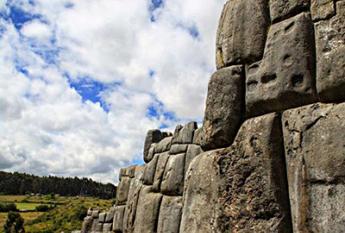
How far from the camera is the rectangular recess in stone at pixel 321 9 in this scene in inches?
121

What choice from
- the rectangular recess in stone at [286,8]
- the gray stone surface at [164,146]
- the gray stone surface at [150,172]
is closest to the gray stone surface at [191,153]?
the gray stone surface at [164,146]

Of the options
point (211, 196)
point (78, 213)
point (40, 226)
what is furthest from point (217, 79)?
point (40, 226)

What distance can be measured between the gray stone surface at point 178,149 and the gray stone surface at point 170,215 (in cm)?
87

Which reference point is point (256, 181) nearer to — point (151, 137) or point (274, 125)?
point (274, 125)

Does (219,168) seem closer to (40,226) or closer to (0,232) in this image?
(40,226)

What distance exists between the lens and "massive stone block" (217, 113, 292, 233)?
10.5 feet

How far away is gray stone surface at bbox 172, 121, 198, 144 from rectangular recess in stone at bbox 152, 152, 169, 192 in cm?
48

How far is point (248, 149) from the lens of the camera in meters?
3.47

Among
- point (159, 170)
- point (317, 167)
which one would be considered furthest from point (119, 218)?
point (317, 167)

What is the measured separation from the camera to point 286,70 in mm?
3268

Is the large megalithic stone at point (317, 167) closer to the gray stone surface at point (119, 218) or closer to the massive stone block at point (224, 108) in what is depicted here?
the massive stone block at point (224, 108)

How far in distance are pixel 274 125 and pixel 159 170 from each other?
5.03 metres

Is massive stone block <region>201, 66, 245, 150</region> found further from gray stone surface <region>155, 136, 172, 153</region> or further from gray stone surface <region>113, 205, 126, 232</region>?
gray stone surface <region>113, 205, 126, 232</region>

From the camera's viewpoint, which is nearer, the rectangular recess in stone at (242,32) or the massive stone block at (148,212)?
the rectangular recess in stone at (242,32)
